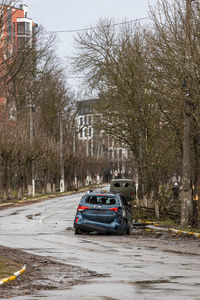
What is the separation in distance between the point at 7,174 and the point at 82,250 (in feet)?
138

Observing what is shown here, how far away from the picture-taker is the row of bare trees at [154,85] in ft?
81.9

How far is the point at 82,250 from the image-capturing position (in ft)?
61.3

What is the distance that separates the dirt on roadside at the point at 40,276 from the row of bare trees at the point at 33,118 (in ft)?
94.3

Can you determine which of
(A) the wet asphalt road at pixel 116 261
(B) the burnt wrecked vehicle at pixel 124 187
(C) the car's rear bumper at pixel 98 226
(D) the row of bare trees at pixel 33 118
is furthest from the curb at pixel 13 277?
(B) the burnt wrecked vehicle at pixel 124 187

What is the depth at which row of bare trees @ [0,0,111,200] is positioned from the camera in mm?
58250

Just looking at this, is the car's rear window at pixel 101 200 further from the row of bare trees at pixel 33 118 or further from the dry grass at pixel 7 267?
the row of bare trees at pixel 33 118

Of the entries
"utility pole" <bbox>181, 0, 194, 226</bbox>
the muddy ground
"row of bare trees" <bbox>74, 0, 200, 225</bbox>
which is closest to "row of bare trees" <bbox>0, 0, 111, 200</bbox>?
"row of bare trees" <bbox>74, 0, 200, 225</bbox>

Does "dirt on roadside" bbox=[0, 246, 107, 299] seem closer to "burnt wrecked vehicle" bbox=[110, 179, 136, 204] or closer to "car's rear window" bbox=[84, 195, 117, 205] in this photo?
"car's rear window" bbox=[84, 195, 117, 205]

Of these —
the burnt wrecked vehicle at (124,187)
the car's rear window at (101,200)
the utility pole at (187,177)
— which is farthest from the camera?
the burnt wrecked vehicle at (124,187)

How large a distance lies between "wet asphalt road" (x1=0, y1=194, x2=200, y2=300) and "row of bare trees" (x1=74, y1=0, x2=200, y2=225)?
545 centimetres

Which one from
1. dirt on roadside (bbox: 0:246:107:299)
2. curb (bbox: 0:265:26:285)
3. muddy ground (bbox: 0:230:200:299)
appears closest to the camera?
dirt on roadside (bbox: 0:246:107:299)

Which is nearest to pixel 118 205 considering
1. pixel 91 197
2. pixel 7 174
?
pixel 91 197

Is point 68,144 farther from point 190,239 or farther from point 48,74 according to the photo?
point 190,239

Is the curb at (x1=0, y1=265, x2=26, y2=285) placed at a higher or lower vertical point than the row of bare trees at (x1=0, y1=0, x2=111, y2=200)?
lower
